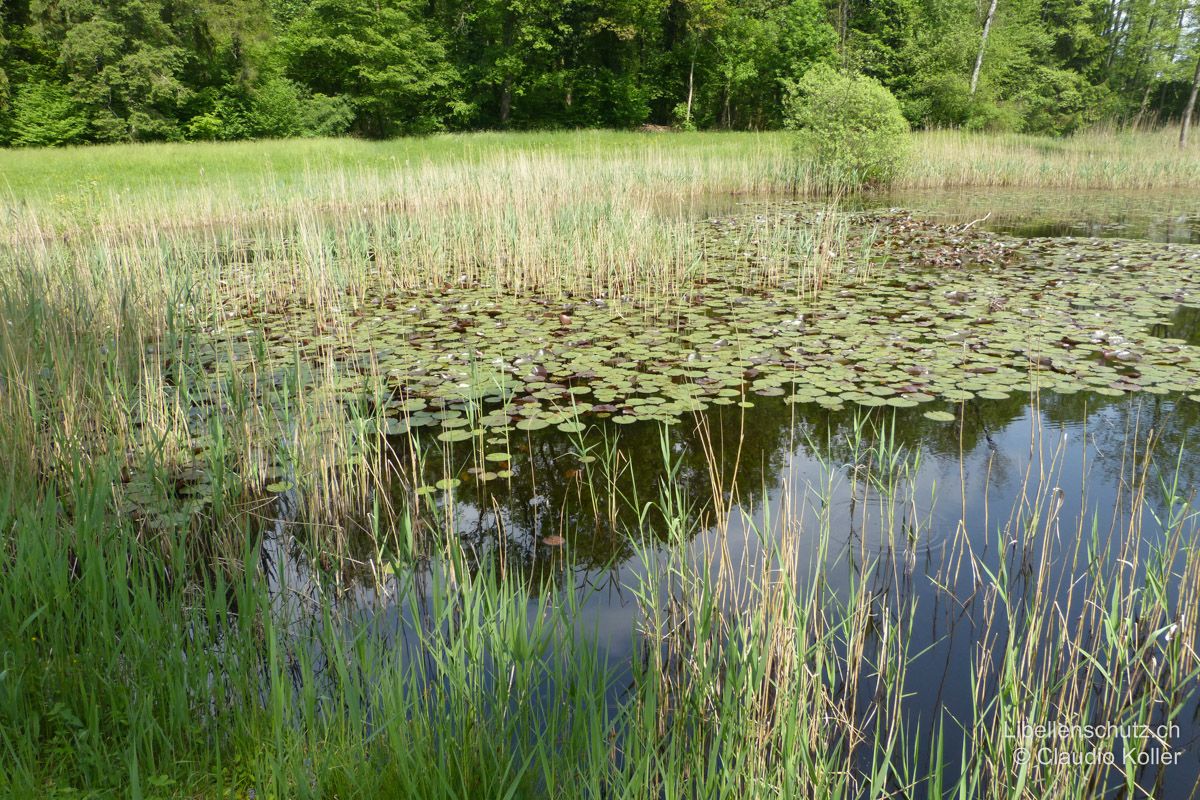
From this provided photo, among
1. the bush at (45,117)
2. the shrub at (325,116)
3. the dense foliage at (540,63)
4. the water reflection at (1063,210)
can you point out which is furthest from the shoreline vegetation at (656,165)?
the shrub at (325,116)

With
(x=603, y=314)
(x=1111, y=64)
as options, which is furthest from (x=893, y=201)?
(x=1111, y=64)

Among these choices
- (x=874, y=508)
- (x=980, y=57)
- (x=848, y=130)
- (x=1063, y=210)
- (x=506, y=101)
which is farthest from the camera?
(x=506, y=101)

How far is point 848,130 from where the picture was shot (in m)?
12.0

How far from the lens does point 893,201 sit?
12031 millimetres

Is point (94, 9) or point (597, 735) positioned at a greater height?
point (94, 9)

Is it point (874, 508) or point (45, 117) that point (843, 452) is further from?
point (45, 117)

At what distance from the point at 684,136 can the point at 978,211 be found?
12.2m

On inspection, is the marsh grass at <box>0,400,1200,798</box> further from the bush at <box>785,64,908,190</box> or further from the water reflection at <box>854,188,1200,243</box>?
the bush at <box>785,64,908,190</box>

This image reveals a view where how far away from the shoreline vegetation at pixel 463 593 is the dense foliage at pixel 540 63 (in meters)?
20.5

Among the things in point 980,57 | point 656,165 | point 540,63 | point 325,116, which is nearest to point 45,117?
point 325,116

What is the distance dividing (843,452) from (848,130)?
989 cm

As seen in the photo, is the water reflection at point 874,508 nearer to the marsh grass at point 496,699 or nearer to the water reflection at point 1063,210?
the marsh grass at point 496,699

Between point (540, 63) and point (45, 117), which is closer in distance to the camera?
point (45, 117)

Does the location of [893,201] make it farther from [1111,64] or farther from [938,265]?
[1111,64]
